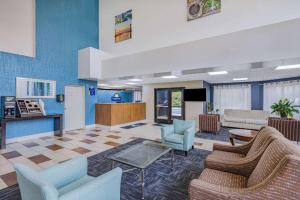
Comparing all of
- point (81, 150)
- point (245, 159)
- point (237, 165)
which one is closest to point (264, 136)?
point (245, 159)

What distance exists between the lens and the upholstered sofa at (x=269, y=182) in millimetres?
1107

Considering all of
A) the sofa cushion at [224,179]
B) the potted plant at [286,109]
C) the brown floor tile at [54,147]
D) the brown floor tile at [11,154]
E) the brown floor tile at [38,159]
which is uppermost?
the potted plant at [286,109]

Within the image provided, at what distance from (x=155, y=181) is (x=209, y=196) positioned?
125cm

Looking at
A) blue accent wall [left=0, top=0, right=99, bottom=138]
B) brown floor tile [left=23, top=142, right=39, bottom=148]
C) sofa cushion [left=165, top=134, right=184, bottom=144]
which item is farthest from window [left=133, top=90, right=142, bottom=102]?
sofa cushion [left=165, top=134, right=184, bottom=144]

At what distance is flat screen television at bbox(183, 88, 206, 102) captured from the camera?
6887mm

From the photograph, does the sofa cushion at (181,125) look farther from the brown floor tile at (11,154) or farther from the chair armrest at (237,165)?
the brown floor tile at (11,154)

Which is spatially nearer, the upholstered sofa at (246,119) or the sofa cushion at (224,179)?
the sofa cushion at (224,179)

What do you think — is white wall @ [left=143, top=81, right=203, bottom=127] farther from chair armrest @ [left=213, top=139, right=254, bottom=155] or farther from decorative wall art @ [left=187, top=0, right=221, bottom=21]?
chair armrest @ [left=213, top=139, right=254, bottom=155]

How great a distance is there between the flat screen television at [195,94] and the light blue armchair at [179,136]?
322cm

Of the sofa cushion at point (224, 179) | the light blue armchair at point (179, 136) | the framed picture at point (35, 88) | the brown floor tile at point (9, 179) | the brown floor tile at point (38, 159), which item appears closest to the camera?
the sofa cushion at point (224, 179)

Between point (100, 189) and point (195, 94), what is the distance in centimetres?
637

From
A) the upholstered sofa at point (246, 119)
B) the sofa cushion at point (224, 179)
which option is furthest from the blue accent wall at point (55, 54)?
the upholstered sofa at point (246, 119)

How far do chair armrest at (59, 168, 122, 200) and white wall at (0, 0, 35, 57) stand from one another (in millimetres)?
5359

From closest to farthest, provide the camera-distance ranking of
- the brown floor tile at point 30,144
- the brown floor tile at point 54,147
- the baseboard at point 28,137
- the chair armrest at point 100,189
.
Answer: the chair armrest at point 100,189
the brown floor tile at point 54,147
the brown floor tile at point 30,144
the baseboard at point 28,137
